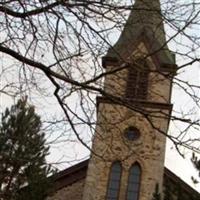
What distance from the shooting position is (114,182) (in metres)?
24.0

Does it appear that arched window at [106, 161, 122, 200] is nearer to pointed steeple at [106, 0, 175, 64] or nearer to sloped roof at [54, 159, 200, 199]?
sloped roof at [54, 159, 200, 199]

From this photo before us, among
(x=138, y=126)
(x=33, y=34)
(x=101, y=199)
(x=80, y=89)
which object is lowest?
(x=80, y=89)

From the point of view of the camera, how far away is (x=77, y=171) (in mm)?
25672

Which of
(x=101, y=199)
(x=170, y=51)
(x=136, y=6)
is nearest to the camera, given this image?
(x=136, y=6)

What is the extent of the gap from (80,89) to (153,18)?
1007mm

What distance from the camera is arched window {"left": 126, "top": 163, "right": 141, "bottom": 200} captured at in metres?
23.8

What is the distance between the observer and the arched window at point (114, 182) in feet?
77.8

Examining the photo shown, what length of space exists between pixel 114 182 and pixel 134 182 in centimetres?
73

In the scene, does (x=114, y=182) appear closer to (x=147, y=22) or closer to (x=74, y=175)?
(x=74, y=175)

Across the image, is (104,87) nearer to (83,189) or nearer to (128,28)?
(128,28)

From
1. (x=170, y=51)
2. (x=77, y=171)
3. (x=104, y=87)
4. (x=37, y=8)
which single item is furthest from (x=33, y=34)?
(x=77, y=171)

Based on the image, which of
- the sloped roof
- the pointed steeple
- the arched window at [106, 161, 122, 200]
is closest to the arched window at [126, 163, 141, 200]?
the arched window at [106, 161, 122, 200]

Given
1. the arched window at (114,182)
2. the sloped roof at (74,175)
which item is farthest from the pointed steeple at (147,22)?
the sloped roof at (74,175)

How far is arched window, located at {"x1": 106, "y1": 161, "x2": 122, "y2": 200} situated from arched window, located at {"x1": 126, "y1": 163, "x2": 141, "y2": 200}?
0.40 metres
